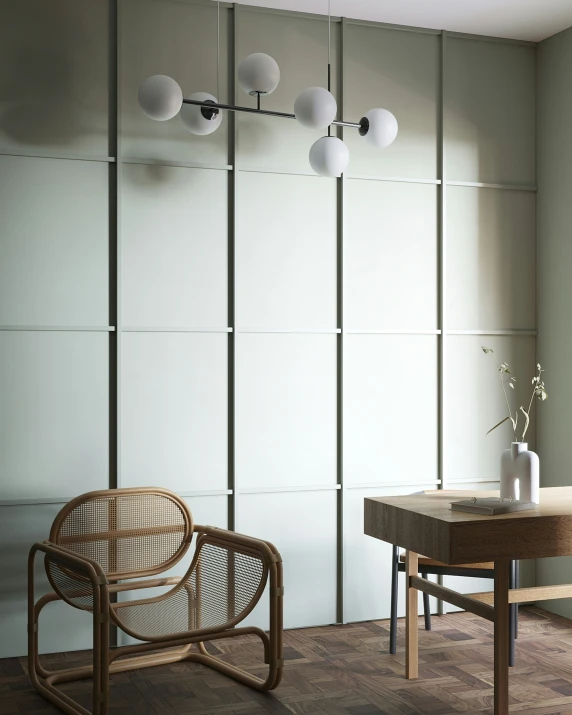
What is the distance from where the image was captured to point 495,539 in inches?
116

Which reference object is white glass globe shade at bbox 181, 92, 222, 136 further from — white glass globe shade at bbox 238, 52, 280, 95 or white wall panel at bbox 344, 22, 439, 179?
white wall panel at bbox 344, 22, 439, 179

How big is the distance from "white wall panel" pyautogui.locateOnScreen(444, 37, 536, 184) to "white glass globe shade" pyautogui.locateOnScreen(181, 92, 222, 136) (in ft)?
4.31

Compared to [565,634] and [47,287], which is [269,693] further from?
[47,287]

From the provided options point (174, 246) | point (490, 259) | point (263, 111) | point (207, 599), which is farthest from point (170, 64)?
point (207, 599)

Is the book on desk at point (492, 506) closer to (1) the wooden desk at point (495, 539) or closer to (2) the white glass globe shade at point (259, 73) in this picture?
(1) the wooden desk at point (495, 539)

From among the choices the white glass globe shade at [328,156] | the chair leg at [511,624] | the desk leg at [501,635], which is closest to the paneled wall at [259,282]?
the white glass globe shade at [328,156]

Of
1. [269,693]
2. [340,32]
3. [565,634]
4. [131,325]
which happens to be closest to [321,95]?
[340,32]

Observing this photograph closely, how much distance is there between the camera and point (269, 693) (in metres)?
3.49

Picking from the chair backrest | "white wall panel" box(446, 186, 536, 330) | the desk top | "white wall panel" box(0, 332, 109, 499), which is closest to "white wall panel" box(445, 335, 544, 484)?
"white wall panel" box(446, 186, 536, 330)

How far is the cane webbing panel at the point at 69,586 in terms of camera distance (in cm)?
338

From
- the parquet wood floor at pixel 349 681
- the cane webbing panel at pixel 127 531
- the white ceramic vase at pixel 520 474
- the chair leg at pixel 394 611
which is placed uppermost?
the white ceramic vase at pixel 520 474

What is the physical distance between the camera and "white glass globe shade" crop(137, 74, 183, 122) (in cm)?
359

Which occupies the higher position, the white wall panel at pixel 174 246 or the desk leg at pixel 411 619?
the white wall panel at pixel 174 246

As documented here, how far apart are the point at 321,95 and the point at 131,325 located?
1.29m
